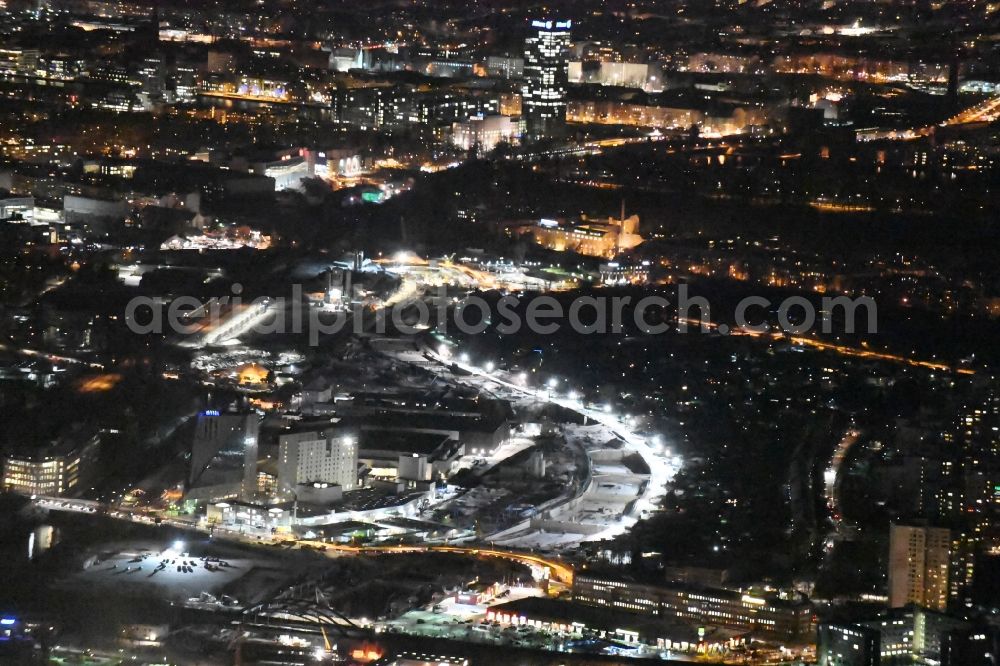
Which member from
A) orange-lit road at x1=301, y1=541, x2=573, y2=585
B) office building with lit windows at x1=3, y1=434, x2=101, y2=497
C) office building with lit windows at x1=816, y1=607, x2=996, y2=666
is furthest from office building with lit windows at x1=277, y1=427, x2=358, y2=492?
office building with lit windows at x1=816, y1=607, x2=996, y2=666

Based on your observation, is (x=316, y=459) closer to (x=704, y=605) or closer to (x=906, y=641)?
(x=704, y=605)

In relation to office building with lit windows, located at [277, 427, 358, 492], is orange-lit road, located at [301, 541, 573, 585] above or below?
below

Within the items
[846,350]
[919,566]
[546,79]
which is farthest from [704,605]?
[546,79]

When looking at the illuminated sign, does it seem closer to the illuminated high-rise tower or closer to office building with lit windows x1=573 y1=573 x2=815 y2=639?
the illuminated high-rise tower

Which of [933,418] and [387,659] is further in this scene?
[933,418]

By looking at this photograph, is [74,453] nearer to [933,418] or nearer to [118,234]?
[933,418]

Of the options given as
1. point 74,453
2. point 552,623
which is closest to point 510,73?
point 74,453

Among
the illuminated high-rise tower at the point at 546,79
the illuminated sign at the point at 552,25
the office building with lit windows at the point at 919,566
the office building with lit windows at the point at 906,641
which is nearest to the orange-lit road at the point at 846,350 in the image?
the office building with lit windows at the point at 919,566
